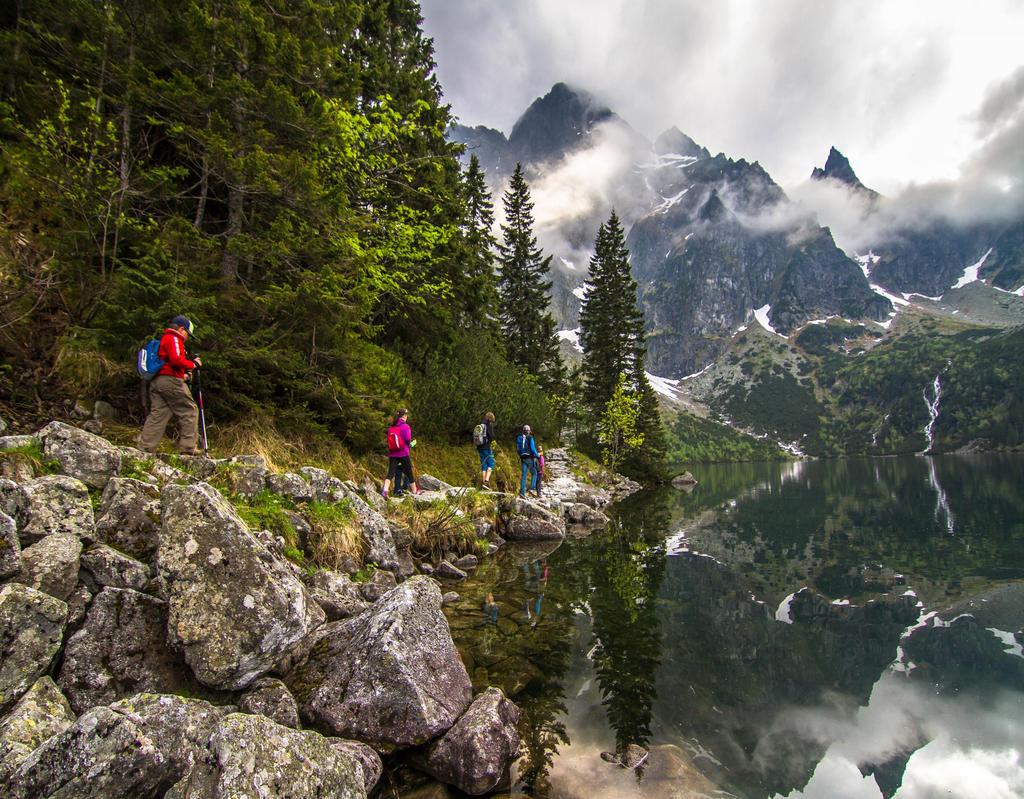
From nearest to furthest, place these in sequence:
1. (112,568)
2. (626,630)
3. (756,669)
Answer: (112,568) → (756,669) → (626,630)

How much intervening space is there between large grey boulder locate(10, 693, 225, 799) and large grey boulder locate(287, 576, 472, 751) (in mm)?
1427

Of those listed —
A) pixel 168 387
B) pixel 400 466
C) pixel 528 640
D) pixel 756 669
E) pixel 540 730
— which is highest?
pixel 168 387

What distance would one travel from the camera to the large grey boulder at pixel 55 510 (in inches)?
179

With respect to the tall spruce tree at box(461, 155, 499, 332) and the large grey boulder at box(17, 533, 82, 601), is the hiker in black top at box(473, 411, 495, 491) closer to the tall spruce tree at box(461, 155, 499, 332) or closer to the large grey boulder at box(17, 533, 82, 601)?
the tall spruce tree at box(461, 155, 499, 332)

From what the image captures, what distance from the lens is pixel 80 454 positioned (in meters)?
6.07

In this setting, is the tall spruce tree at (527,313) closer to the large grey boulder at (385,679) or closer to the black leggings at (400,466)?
the black leggings at (400,466)

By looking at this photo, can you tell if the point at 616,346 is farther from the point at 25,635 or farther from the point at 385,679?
the point at 25,635

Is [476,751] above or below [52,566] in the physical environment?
below

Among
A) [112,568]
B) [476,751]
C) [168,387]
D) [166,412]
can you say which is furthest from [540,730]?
[168,387]

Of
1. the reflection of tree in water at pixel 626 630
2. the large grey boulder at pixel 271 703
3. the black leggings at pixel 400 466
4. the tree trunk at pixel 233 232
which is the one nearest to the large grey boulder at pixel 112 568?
the large grey boulder at pixel 271 703

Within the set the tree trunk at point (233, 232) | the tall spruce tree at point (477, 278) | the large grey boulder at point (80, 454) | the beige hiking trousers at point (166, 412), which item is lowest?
the large grey boulder at point (80, 454)

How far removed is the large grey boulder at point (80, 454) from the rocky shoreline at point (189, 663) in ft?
0.06

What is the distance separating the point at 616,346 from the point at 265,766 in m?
43.8

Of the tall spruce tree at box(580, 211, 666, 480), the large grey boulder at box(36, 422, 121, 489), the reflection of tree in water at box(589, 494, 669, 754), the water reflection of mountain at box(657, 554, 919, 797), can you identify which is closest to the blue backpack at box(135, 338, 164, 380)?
the large grey boulder at box(36, 422, 121, 489)
